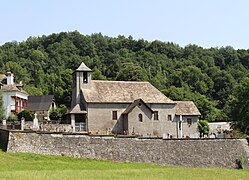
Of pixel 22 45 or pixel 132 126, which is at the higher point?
pixel 22 45

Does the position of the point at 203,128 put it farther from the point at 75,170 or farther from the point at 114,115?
the point at 75,170

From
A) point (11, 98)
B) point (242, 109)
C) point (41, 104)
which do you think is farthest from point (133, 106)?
point (41, 104)

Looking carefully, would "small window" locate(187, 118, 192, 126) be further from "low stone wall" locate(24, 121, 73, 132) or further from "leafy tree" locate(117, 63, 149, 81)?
"leafy tree" locate(117, 63, 149, 81)

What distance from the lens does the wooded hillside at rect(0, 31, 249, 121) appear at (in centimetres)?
9681

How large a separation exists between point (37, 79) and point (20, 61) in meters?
7.31

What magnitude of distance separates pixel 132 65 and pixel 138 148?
188 feet

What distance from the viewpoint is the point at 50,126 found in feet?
144

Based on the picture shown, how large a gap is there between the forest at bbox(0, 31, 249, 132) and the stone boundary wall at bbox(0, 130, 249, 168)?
45061mm

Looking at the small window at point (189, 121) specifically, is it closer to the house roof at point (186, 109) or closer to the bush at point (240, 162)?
the house roof at point (186, 109)

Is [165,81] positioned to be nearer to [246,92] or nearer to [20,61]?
[20,61]

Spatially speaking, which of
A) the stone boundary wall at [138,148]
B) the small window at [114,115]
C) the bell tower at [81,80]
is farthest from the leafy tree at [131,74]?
the stone boundary wall at [138,148]

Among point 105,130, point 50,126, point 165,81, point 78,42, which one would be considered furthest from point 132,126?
point 78,42

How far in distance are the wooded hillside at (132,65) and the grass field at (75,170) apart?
5470 cm

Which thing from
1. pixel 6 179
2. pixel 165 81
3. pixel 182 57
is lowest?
pixel 6 179
